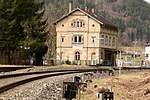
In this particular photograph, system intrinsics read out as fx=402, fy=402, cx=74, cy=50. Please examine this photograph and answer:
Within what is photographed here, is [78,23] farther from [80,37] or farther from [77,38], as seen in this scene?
[77,38]

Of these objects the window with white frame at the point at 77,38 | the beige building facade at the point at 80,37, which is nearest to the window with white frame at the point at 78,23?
the beige building facade at the point at 80,37

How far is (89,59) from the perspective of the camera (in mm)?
79000

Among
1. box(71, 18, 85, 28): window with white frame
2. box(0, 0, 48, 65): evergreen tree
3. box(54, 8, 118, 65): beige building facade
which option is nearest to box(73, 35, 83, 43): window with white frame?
box(54, 8, 118, 65): beige building facade

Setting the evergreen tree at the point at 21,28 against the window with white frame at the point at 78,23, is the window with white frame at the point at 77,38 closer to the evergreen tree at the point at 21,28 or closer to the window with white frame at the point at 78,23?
the window with white frame at the point at 78,23

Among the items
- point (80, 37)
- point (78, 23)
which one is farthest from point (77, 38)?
point (78, 23)

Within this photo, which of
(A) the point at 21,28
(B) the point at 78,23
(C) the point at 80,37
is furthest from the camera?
(C) the point at 80,37

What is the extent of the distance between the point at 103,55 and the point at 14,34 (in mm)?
27055

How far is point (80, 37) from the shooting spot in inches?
3177

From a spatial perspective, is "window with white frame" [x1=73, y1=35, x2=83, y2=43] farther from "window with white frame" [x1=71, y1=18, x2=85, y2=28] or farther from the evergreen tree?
the evergreen tree

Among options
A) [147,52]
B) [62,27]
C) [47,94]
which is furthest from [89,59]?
[47,94]

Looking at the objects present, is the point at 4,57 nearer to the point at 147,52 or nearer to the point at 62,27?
the point at 62,27

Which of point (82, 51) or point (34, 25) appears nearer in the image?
point (34, 25)

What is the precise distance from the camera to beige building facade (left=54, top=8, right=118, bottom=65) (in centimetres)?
7950

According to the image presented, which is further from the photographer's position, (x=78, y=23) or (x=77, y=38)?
(x=77, y=38)
